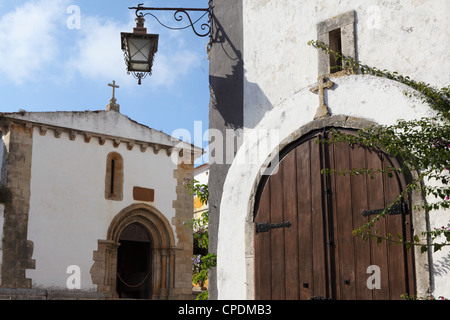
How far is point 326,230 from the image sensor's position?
5504 millimetres

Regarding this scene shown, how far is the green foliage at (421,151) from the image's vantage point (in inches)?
180

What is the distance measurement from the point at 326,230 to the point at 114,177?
565 inches

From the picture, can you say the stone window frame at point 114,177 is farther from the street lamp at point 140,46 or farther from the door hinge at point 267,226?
the door hinge at point 267,226

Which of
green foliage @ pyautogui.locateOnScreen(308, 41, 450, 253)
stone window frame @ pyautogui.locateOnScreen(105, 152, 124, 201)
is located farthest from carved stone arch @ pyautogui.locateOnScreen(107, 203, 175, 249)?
green foliage @ pyautogui.locateOnScreen(308, 41, 450, 253)

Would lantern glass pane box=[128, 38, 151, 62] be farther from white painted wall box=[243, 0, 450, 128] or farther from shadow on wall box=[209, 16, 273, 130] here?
white painted wall box=[243, 0, 450, 128]

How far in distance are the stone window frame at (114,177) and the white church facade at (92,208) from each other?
0.03m

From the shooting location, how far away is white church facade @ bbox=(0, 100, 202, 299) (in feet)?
55.1

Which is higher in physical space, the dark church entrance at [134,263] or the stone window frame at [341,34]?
the stone window frame at [341,34]

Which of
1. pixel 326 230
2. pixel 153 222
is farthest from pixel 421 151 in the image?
pixel 153 222

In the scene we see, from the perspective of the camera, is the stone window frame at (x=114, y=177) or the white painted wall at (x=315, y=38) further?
the stone window frame at (x=114, y=177)

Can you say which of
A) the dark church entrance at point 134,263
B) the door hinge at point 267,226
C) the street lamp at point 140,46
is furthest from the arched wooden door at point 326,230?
the dark church entrance at point 134,263

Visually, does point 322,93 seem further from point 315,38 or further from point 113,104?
point 113,104

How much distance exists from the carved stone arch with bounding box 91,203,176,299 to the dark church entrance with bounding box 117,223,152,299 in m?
0.21
